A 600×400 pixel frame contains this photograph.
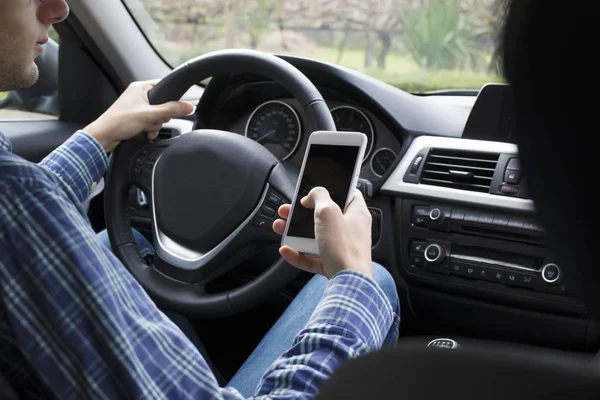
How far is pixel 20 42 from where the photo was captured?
96 cm

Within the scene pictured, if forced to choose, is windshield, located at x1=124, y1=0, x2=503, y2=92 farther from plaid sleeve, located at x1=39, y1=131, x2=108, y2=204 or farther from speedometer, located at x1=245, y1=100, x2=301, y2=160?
plaid sleeve, located at x1=39, y1=131, x2=108, y2=204

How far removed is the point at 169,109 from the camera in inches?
66.9

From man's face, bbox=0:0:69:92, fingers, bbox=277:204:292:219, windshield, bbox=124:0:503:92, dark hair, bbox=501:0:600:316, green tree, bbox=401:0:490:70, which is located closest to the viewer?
dark hair, bbox=501:0:600:316

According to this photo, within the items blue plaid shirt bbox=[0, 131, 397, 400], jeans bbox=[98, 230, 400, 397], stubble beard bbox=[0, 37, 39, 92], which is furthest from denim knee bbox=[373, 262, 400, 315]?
stubble beard bbox=[0, 37, 39, 92]

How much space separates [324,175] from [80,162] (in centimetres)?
59

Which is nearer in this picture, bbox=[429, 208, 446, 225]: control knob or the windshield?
the windshield

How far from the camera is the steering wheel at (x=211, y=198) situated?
5.32 feet

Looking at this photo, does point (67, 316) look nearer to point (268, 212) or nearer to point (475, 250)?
point (268, 212)

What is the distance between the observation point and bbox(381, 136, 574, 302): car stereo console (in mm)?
1693

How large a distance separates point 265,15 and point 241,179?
1.79 meters

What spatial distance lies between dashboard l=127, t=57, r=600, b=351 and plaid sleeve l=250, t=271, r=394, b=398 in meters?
0.59

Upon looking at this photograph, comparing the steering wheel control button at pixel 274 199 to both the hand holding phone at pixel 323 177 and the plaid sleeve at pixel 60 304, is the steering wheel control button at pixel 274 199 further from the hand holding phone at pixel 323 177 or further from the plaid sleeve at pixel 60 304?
the plaid sleeve at pixel 60 304

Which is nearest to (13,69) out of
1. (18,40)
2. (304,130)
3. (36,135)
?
(18,40)

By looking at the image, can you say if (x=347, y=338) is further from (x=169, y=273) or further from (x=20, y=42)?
(x=169, y=273)
